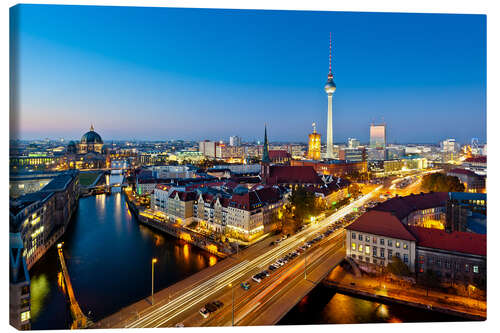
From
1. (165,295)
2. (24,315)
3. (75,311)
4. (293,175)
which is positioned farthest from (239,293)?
(293,175)

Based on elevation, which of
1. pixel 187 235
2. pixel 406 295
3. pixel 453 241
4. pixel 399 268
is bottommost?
pixel 406 295

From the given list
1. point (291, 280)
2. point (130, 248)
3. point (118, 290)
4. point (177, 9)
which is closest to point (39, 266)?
point (130, 248)

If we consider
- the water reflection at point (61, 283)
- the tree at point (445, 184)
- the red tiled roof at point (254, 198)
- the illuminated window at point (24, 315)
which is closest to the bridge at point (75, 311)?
the water reflection at point (61, 283)

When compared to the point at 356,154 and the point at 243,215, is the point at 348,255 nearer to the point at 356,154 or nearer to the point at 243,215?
the point at 243,215

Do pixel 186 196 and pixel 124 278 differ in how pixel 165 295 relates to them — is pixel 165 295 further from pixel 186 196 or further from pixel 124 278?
pixel 186 196

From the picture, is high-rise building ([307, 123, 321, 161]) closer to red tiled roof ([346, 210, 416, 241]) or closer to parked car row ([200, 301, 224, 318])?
red tiled roof ([346, 210, 416, 241])

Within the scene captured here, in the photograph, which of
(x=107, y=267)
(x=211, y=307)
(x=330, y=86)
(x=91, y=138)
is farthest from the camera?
(x=91, y=138)

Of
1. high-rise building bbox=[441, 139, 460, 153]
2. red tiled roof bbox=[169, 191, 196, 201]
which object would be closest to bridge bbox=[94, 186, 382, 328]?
red tiled roof bbox=[169, 191, 196, 201]
